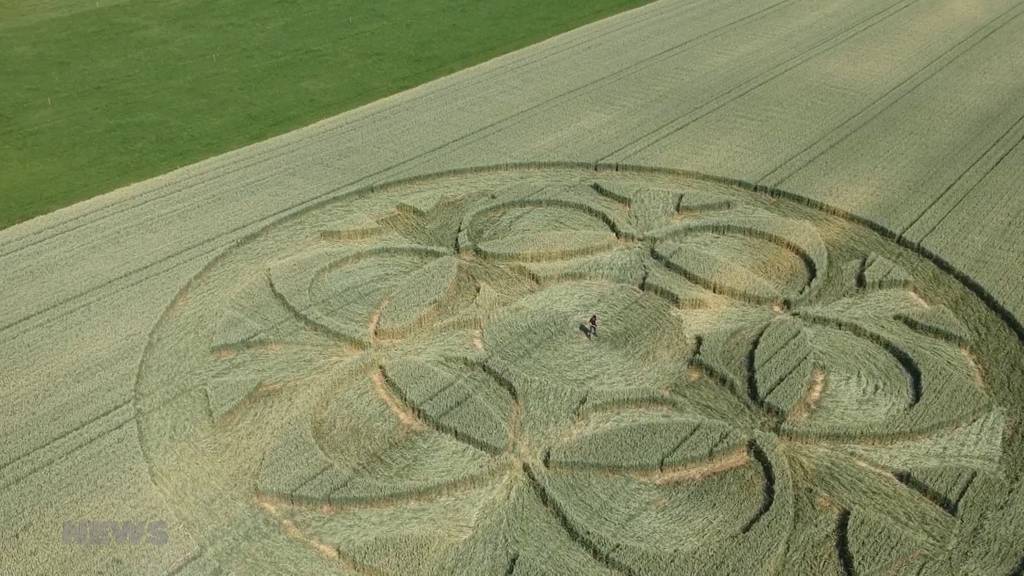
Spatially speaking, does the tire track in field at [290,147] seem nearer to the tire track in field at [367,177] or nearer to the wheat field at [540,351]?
the wheat field at [540,351]

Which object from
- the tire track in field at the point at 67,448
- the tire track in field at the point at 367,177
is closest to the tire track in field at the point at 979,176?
the tire track in field at the point at 367,177

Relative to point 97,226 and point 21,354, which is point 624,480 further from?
point 97,226

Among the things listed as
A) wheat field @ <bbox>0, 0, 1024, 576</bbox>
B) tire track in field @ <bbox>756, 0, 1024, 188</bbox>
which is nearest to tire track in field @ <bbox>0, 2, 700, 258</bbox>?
wheat field @ <bbox>0, 0, 1024, 576</bbox>

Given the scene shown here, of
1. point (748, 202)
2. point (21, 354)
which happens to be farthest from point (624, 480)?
point (21, 354)

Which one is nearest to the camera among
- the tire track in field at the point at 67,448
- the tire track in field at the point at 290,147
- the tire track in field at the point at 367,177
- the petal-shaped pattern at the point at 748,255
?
the tire track in field at the point at 67,448

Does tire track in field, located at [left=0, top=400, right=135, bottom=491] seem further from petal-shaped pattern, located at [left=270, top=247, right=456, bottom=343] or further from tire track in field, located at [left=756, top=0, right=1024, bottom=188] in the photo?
tire track in field, located at [left=756, top=0, right=1024, bottom=188]

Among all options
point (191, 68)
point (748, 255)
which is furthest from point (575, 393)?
point (191, 68)

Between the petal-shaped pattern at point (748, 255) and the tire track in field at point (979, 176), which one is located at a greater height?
the petal-shaped pattern at point (748, 255)
